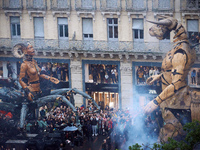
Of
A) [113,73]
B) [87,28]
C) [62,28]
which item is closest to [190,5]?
[113,73]

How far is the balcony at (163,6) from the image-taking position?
2283 cm

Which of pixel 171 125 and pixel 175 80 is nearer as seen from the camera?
pixel 175 80

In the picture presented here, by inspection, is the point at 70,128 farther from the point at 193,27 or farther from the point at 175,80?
the point at 193,27

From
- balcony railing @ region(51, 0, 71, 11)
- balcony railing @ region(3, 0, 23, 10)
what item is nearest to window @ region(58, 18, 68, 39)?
balcony railing @ region(51, 0, 71, 11)

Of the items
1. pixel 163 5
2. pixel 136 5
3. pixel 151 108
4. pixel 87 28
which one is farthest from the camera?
pixel 87 28

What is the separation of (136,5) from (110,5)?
1.61 metres

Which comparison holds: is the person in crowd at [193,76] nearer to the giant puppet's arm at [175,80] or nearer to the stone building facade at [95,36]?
the stone building facade at [95,36]

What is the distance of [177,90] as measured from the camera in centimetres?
1366

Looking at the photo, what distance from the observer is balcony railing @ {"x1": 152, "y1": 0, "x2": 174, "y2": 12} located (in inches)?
899

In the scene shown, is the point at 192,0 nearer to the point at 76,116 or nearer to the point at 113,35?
the point at 113,35

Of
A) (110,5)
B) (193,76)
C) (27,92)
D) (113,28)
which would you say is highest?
(110,5)

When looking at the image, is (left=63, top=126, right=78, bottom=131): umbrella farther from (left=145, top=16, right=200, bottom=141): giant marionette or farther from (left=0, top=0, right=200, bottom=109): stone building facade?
(left=145, top=16, right=200, bottom=141): giant marionette

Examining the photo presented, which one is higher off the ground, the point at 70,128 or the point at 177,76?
the point at 177,76

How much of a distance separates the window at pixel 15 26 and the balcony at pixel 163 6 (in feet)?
29.2
